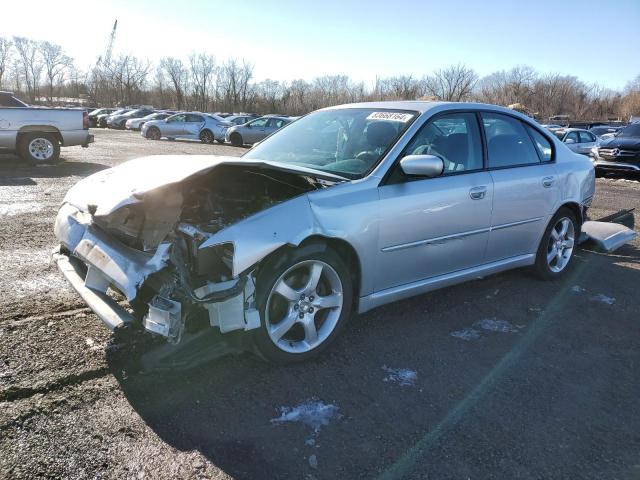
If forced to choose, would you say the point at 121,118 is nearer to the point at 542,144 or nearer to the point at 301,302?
the point at 542,144

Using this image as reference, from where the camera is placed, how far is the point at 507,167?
443 cm

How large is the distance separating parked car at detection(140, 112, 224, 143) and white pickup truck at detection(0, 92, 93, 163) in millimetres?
14176

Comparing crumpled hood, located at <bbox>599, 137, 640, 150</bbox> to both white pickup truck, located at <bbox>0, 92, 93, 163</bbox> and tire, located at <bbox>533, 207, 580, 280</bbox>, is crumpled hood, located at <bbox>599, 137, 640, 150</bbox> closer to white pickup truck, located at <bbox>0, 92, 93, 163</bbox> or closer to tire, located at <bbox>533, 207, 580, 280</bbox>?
tire, located at <bbox>533, 207, 580, 280</bbox>

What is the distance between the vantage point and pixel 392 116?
407 cm

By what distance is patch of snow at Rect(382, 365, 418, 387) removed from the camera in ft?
10.1

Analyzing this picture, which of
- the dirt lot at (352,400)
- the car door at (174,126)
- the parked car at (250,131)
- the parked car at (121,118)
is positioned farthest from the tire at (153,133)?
the dirt lot at (352,400)

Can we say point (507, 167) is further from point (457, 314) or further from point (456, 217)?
point (457, 314)

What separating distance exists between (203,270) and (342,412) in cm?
111

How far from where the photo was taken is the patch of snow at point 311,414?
8.67ft

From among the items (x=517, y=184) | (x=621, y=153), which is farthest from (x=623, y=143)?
(x=517, y=184)

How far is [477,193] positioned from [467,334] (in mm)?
1120

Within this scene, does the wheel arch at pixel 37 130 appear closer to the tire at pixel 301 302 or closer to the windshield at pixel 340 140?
the windshield at pixel 340 140

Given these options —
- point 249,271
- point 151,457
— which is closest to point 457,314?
point 249,271

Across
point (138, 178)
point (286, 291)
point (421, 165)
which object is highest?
point (421, 165)
